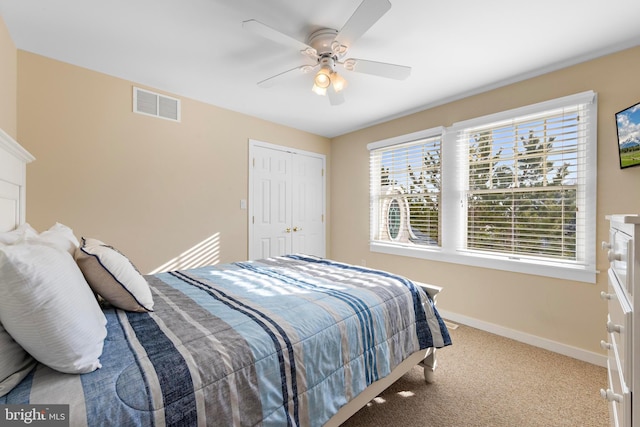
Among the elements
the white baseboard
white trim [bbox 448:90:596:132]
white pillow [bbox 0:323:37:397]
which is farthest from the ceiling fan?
the white baseboard

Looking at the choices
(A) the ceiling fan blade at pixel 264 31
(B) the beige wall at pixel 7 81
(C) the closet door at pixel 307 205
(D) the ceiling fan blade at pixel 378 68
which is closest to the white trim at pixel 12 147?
(B) the beige wall at pixel 7 81

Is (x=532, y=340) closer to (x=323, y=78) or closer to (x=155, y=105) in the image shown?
(x=323, y=78)

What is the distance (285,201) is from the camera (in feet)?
13.3

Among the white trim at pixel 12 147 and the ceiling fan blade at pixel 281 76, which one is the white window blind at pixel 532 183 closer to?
the ceiling fan blade at pixel 281 76

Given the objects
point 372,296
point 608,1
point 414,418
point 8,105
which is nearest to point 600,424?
point 414,418

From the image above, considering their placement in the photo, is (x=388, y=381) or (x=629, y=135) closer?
(x=388, y=381)

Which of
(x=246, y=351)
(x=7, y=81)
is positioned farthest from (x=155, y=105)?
(x=246, y=351)

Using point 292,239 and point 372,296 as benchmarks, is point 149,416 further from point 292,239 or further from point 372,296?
point 292,239

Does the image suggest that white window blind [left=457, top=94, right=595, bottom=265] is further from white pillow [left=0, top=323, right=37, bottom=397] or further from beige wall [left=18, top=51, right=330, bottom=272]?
white pillow [left=0, top=323, right=37, bottom=397]

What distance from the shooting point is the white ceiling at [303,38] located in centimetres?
174

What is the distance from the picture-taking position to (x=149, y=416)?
2.55 ft

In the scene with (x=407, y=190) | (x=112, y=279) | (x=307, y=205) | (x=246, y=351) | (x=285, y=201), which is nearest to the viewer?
(x=246, y=351)

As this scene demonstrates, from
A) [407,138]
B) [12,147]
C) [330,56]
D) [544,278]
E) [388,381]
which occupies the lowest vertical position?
[388,381]

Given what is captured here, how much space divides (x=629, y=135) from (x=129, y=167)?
4.19m
